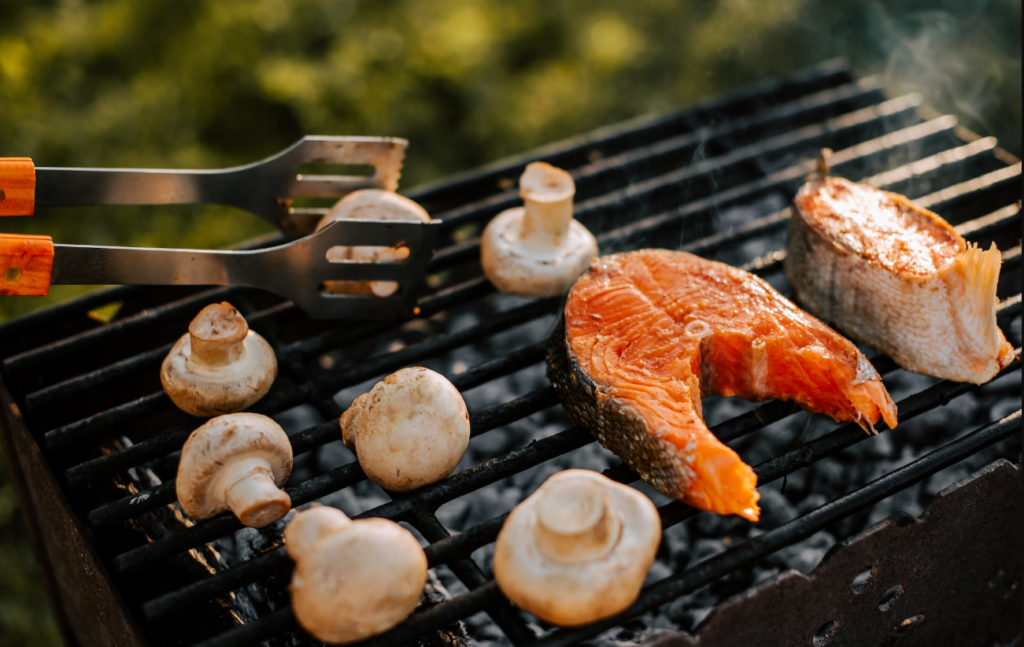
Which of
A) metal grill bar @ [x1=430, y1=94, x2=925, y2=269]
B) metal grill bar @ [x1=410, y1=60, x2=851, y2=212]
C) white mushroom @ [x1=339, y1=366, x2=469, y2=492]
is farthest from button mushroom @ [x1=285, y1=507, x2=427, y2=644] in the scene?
metal grill bar @ [x1=410, y1=60, x2=851, y2=212]

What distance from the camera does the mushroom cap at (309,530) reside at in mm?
2062

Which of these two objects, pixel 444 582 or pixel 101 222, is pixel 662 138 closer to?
pixel 444 582

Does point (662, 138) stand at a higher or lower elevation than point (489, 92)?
lower

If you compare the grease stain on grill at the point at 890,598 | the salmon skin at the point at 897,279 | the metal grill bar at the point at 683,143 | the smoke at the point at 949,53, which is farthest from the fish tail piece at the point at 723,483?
the smoke at the point at 949,53

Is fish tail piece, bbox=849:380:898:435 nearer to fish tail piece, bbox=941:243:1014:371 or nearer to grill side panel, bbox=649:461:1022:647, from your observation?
grill side panel, bbox=649:461:1022:647

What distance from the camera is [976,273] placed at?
259cm

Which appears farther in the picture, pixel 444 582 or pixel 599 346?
pixel 444 582

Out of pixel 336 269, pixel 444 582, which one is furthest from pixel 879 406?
pixel 336 269

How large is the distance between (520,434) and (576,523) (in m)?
1.45

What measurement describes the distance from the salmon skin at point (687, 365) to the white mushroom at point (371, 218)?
64 cm

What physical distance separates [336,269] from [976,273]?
1969 millimetres

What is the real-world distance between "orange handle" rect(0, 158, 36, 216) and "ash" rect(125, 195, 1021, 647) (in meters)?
0.96

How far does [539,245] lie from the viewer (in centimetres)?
310

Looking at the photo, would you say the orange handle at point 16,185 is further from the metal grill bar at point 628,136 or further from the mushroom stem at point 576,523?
the mushroom stem at point 576,523
